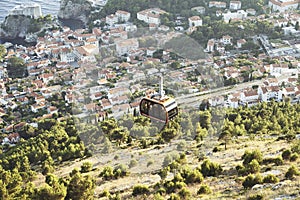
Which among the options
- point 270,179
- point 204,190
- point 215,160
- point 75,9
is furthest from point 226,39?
point 204,190

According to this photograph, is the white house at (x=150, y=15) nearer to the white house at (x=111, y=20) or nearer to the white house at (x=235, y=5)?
the white house at (x=111, y=20)

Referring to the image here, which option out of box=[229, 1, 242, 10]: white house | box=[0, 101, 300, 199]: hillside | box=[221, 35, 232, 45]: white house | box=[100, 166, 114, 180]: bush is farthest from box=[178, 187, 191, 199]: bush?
box=[229, 1, 242, 10]: white house

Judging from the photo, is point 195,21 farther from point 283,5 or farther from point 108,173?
point 108,173

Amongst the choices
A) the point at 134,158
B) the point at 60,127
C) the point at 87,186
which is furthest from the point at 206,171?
the point at 60,127

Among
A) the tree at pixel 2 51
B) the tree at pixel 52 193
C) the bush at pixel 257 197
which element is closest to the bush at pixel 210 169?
the bush at pixel 257 197

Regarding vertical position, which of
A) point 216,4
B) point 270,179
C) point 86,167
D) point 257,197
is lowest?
point 86,167

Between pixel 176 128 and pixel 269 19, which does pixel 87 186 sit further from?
pixel 269 19
